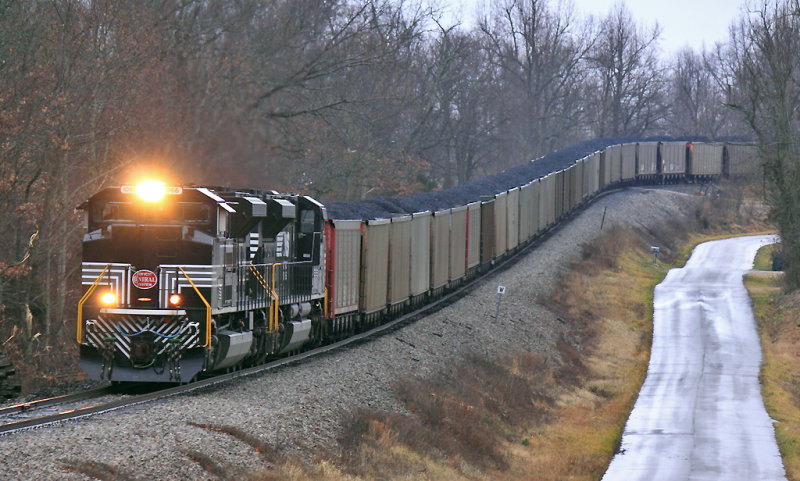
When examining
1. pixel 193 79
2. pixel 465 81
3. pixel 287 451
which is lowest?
pixel 287 451

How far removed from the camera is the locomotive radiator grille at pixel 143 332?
17.9m

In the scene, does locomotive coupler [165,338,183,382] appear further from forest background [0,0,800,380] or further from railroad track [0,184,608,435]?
forest background [0,0,800,380]

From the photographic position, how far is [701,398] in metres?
31.7

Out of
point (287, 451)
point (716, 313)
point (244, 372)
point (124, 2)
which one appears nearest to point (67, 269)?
point (124, 2)

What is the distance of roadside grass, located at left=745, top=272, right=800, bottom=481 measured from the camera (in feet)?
87.2

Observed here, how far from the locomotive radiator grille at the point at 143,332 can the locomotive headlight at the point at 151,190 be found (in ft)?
7.36

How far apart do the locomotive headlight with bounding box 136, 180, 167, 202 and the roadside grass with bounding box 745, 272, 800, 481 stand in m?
15.6

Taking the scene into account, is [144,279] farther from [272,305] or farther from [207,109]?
[207,109]

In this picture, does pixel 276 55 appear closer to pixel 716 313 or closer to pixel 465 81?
pixel 716 313

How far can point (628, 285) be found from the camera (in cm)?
5366

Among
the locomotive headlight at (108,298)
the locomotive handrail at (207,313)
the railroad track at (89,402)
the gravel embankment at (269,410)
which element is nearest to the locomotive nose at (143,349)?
the railroad track at (89,402)

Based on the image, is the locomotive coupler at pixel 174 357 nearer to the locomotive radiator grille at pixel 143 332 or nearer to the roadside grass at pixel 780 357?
the locomotive radiator grille at pixel 143 332

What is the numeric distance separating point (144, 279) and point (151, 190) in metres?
1.66

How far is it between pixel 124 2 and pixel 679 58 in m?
132
